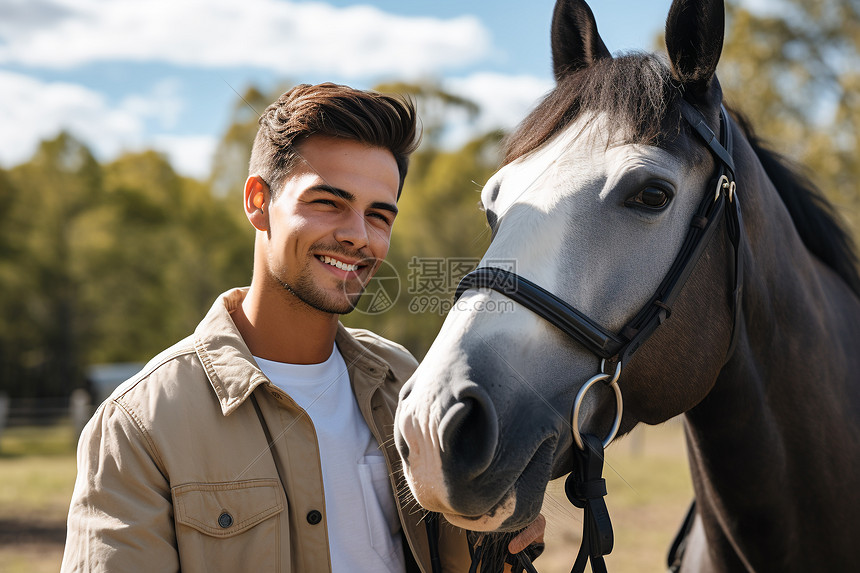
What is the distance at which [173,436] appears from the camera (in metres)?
1.82

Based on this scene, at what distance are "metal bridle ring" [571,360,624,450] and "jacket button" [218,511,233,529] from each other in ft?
3.24

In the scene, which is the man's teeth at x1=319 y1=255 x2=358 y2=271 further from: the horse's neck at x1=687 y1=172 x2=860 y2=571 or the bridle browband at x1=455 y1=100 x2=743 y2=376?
the horse's neck at x1=687 y1=172 x2=860 y2=571

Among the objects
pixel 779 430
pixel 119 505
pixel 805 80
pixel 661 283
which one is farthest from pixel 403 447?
pixel 805 80

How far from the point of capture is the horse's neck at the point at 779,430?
2.16 metres

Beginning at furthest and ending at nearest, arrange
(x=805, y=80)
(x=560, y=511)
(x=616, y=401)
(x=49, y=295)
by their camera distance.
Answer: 1. (x=49, y=295)
2. (x=805, y=80)
3. (x=560, y=511)
4. (x=616, y=401)

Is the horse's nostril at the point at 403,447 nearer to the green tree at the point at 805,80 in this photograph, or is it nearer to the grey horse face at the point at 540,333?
the grey horse face at the point at 540,333

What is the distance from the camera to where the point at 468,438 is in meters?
Answer: 1.58

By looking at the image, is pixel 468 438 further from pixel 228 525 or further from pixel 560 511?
pixel 228 525

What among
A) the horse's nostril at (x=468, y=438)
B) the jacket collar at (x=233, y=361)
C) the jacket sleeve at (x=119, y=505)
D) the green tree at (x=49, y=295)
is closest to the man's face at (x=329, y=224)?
the jacket collar at (x=233, y=361)

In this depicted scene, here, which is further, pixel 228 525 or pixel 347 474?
pixel 347 474

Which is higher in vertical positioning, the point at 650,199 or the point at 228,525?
the point at 650,199

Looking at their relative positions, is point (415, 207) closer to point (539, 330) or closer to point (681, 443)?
point (681, 443)

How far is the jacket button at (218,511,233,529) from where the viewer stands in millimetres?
1810

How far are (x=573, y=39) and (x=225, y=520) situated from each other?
6.83ft
